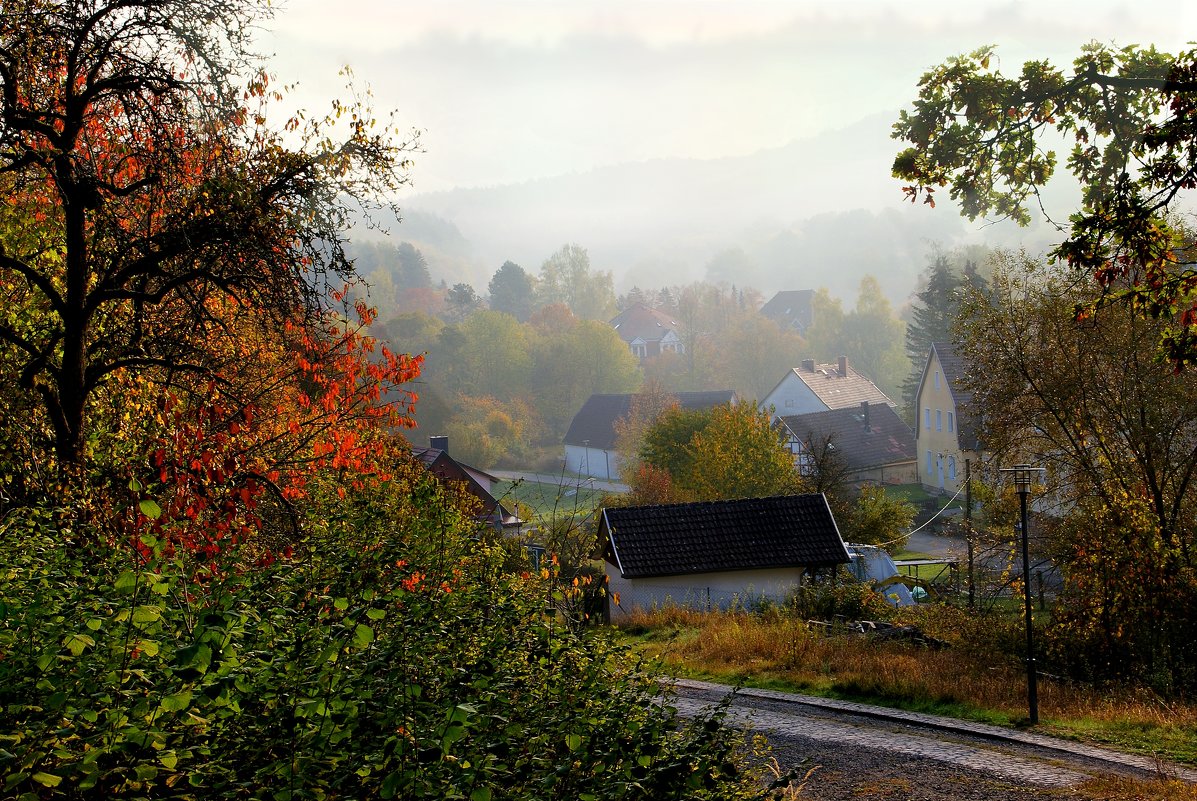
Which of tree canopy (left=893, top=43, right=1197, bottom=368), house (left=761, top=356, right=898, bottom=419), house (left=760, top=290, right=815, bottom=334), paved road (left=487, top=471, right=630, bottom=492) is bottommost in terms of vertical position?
paved road (left=487, top=471, right=630, bottom=492)

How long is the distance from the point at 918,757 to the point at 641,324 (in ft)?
422

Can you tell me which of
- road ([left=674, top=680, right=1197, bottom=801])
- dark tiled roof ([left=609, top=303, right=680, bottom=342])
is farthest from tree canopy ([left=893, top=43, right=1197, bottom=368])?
dark tiled roof ([left=609, top=303, right=680, bottom=342])

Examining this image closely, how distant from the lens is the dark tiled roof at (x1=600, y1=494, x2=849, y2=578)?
95.4 feet

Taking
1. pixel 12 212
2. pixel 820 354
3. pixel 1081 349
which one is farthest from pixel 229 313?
pixel 820 354

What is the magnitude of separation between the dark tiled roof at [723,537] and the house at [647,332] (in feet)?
326

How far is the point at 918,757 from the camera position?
42.9 ft

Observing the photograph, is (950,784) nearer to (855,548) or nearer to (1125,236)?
(1125,236)

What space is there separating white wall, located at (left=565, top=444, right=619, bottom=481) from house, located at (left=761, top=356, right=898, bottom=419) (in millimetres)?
13052

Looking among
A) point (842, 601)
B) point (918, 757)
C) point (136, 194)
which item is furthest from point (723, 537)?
point (136, 194)

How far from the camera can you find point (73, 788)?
3809 mm

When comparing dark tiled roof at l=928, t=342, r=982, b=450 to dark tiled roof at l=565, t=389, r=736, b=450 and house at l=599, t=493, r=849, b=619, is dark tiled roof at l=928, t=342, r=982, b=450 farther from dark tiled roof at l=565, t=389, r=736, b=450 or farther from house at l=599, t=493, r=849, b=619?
dark tiled roof at l=565, t=389, r=736, b=450

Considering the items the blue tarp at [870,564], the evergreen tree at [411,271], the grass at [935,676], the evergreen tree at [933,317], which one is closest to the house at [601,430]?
the evergreen tree at [933,317]

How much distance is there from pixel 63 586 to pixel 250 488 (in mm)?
5228

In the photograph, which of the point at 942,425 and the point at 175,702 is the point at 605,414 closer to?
the point at 942,425
